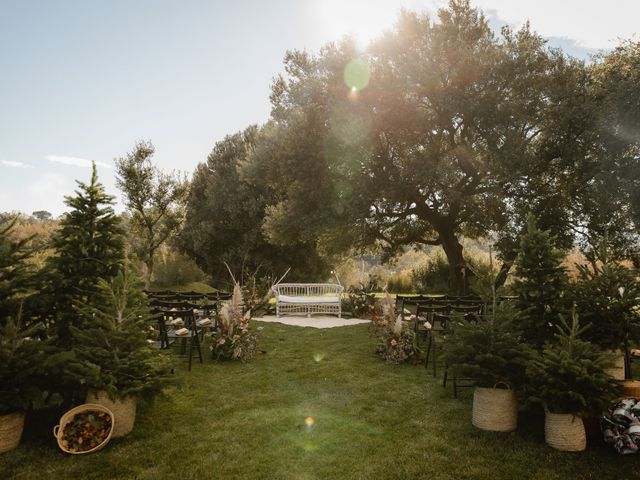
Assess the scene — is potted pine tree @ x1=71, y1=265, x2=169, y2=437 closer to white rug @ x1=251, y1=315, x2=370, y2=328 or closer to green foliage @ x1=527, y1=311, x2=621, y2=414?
green foliage @ x1=527, y1=311, x2=621, y2=414

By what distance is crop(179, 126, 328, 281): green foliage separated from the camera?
2803cm

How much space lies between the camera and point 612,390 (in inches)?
179

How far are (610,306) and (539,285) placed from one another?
825mm

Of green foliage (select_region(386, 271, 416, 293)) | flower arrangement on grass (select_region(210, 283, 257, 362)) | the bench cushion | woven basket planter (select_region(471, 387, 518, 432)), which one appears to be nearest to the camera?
woven basket planter (select_region(471, 387, 518, 432))

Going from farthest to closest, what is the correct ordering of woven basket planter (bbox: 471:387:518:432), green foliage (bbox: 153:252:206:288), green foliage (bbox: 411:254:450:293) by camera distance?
green foliage (bbox: 153:252:206:288), green foliage (bbox: 411:254:450:293), woven basket planter (bbox: 471:387:518:432)

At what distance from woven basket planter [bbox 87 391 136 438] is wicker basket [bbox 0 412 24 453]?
66 centimetres

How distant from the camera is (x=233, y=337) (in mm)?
8523

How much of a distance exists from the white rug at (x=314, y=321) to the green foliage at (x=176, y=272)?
1316 cm

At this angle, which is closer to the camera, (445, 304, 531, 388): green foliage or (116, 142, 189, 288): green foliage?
(445, 304, 531, 388): green foliage

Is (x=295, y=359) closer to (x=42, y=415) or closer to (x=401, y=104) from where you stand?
(x=42, y=415)

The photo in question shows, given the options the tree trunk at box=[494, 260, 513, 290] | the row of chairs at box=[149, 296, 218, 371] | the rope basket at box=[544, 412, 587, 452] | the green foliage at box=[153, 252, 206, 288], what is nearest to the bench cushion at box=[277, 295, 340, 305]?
the row of chairs at box=[149, 296, 218, 371]

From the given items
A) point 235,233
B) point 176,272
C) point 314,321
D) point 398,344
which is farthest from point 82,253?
point 235,233

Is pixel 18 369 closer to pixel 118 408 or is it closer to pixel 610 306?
pixel 118 408

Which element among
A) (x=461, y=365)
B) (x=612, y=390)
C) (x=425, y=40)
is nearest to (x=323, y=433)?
(x=461, y=365)
